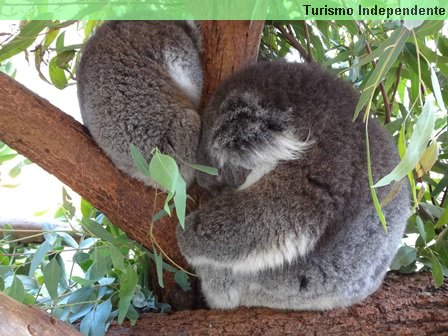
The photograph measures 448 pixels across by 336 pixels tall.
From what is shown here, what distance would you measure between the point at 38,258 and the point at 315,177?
3.29 ft

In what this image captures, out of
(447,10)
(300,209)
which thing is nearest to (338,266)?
(300,209)

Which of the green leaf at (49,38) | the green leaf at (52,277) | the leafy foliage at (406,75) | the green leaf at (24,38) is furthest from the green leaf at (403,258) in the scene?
the green leaf at (49,38)

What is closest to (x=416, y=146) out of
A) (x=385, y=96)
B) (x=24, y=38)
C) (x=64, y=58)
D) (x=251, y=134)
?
(x=251, y=134)

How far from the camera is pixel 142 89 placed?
210 cm

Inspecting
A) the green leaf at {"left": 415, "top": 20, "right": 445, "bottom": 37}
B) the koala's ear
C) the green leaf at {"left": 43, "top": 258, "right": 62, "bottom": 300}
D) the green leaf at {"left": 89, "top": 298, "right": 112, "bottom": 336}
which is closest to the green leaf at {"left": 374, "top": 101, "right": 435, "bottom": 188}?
the green leaf at {"left": 415, "top": 20, "right": 445, "bottom": 37}

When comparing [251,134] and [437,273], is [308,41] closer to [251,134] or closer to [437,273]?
[251,134]

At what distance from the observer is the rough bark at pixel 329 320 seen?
1.87 m

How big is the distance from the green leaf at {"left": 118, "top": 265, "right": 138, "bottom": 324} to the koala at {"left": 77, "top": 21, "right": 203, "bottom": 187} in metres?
0.34

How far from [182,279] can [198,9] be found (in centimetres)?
103

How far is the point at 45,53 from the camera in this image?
8.23 feet

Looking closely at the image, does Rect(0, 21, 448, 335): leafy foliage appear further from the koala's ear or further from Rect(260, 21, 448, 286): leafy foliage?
the koala's ear

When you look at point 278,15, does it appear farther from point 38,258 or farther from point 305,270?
point 38,258

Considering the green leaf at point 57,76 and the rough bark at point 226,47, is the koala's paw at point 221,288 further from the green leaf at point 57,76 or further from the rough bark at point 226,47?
the green leaf at point 57,76

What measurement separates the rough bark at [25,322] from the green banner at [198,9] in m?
1.09
